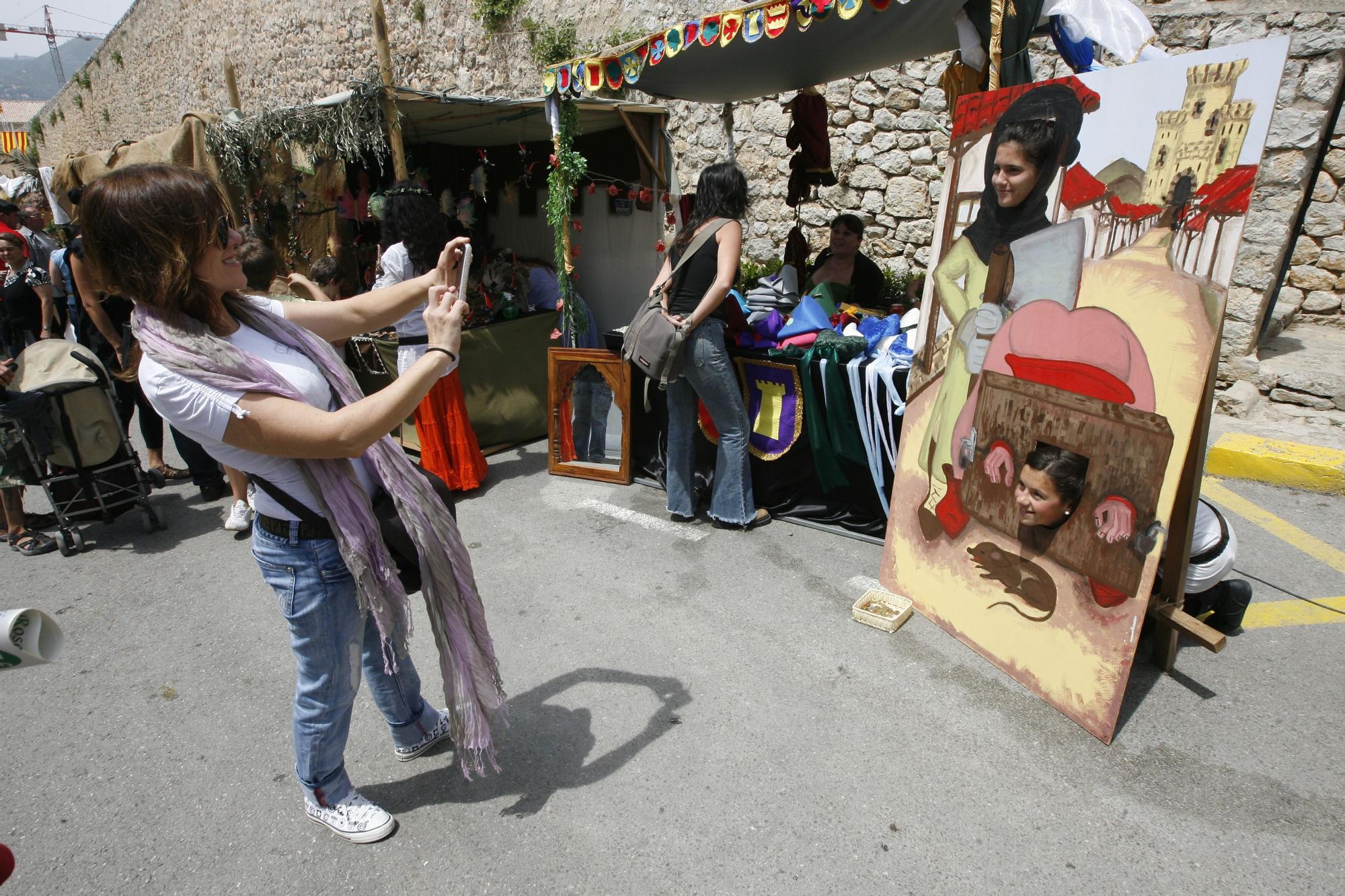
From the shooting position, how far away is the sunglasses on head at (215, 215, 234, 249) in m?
1.58

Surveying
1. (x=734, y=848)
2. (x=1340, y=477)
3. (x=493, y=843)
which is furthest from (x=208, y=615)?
(x=1340, y=477)

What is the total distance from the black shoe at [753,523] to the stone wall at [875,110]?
279cm

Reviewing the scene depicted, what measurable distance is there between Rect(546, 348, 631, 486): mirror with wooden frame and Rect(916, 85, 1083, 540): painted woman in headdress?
211 cm

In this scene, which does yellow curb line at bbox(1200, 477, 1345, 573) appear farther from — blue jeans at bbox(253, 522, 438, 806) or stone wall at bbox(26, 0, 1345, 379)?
blue jeans at bbox(253, 522, 438, 806)

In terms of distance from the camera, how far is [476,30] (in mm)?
11023

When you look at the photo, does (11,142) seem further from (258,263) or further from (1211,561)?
(1211,561)

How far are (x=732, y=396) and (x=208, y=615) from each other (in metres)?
2.66

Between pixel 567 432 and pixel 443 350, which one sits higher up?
pixel 443 350

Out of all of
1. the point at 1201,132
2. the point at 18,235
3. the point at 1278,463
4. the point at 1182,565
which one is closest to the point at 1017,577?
the point at 1182,565

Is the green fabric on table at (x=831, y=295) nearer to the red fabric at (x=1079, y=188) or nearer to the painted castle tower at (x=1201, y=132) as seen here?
the red fabric at (x=1079, y=188)

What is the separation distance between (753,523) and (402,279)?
2.44 meters

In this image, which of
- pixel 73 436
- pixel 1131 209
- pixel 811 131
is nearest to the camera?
pixel 1131 209

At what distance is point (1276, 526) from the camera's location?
3729 millimetres

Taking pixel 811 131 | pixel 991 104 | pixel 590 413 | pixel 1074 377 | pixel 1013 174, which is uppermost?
pixel 811 131
